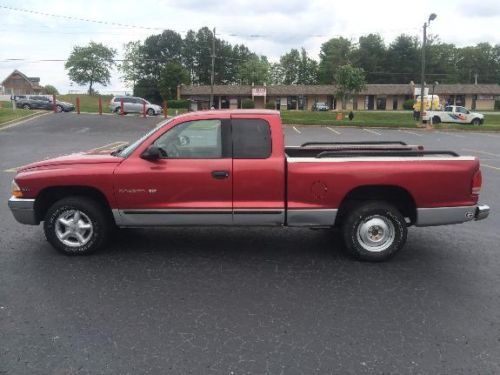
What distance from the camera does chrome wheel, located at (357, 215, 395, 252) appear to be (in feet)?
17.3

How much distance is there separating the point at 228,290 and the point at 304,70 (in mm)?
117304

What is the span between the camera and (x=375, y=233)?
17.4 ft

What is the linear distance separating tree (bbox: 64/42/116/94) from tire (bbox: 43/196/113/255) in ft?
366

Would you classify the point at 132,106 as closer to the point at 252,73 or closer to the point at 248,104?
the point at 248,104

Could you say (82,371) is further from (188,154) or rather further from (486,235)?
(486,235)

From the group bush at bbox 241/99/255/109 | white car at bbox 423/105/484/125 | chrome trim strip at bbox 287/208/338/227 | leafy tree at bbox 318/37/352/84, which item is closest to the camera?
chrome trim strip at bbox 287/208/338/227

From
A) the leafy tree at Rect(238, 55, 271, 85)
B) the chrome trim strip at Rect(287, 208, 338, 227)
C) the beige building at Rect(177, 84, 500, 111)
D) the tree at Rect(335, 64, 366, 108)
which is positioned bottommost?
the chrome trim strip at Rect(287, 208, 338, 227)

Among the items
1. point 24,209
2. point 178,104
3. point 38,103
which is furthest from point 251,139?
point 178,104

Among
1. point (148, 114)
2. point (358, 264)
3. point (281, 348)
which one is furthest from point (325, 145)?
point (148, 114)

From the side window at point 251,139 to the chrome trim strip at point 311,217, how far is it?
0.70m

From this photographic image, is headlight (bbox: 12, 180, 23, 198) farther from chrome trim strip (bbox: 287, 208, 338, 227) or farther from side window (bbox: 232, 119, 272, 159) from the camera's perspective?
chrome trim strip (bbox: 287, 208, 338, 227)

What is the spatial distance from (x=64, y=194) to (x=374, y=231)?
3.59m

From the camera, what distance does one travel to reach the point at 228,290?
4469mm

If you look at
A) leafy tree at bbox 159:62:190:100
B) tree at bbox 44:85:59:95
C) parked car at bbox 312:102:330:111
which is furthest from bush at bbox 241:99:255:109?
tree at bbox 44:85:59:95
